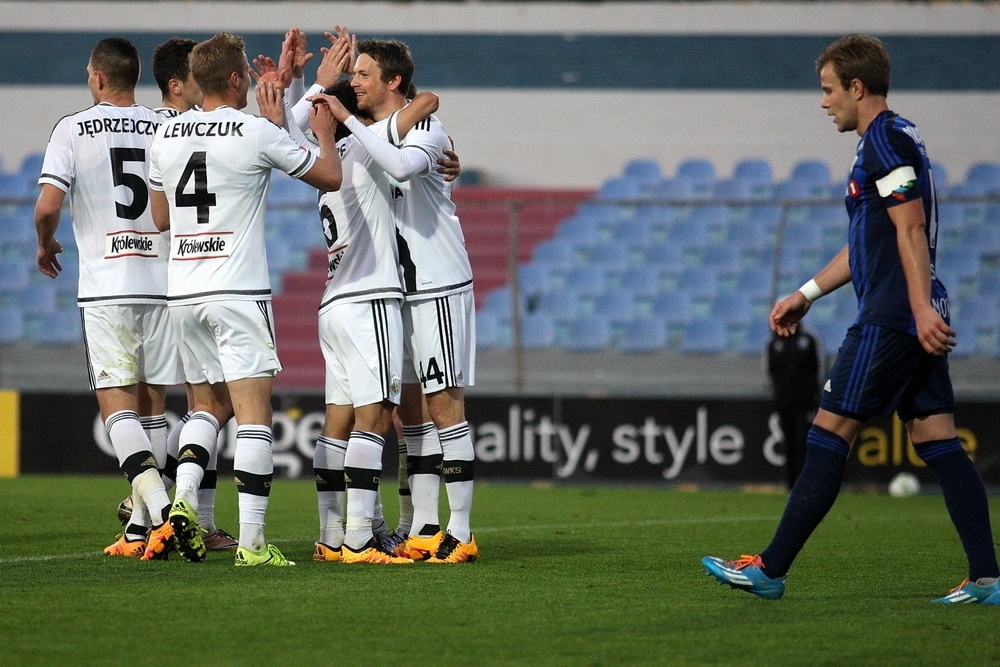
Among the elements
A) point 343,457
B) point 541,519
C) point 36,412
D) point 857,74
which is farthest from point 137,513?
point 36,412

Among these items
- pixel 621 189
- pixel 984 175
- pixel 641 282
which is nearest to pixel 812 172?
pixel 984 175

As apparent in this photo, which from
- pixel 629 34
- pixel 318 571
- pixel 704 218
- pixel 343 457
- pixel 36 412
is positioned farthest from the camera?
pixel 629 34

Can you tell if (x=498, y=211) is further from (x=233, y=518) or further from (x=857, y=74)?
(x=857, y=74)

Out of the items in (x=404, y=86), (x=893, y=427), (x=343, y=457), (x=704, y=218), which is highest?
(x=404, y=86)

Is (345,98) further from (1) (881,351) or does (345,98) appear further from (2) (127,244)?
(1) (881,351)

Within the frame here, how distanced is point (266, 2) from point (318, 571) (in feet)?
47.9

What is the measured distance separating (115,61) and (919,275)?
3849mm

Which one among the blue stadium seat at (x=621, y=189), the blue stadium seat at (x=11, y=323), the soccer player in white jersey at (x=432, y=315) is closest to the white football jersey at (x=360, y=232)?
the soccer player in white jersey at (x=432, y=315)

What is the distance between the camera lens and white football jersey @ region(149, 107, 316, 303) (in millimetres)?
5637

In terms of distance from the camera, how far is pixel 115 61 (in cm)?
640

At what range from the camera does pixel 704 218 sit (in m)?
13.1

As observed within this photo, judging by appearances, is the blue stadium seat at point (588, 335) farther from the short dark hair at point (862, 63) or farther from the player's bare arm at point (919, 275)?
the player's bare arm at point (919, 275)

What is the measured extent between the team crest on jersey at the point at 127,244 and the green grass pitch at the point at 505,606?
4.60 feet

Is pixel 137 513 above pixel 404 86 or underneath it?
underneath
